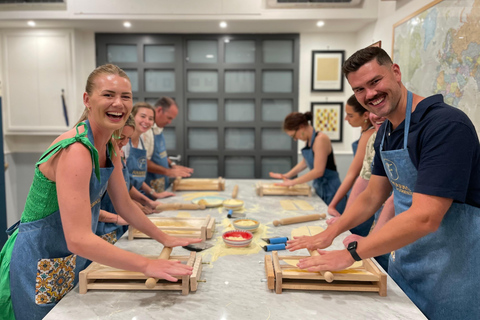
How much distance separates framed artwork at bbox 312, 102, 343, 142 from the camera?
4660mm

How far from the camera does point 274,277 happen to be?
1.32 meters

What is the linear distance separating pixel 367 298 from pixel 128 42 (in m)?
4.35

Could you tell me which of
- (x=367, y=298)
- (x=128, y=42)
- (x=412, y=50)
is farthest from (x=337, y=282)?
(x=128, y=42)

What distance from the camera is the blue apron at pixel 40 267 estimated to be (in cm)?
134

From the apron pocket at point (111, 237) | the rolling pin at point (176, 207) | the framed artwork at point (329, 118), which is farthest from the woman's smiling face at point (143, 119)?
the framed artwork at point (329, 118)

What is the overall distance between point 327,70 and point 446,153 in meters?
3.63

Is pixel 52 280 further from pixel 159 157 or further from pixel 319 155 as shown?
pixel 319 155

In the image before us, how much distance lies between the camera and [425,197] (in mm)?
1208

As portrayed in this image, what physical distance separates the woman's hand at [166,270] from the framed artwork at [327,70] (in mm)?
3778

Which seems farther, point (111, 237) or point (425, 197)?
point (111, 237)

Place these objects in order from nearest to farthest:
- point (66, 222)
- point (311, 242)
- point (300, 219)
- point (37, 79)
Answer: point (66, 222) → point (311, 242) → point (300, 219) → point (37, 79)

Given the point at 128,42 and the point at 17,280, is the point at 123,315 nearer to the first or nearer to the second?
the point at 17,280

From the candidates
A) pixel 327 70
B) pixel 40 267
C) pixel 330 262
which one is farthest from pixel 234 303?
pixel 327 70

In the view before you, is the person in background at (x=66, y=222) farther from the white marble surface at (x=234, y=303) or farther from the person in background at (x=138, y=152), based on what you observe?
the person in background at (x=138, y=152)
